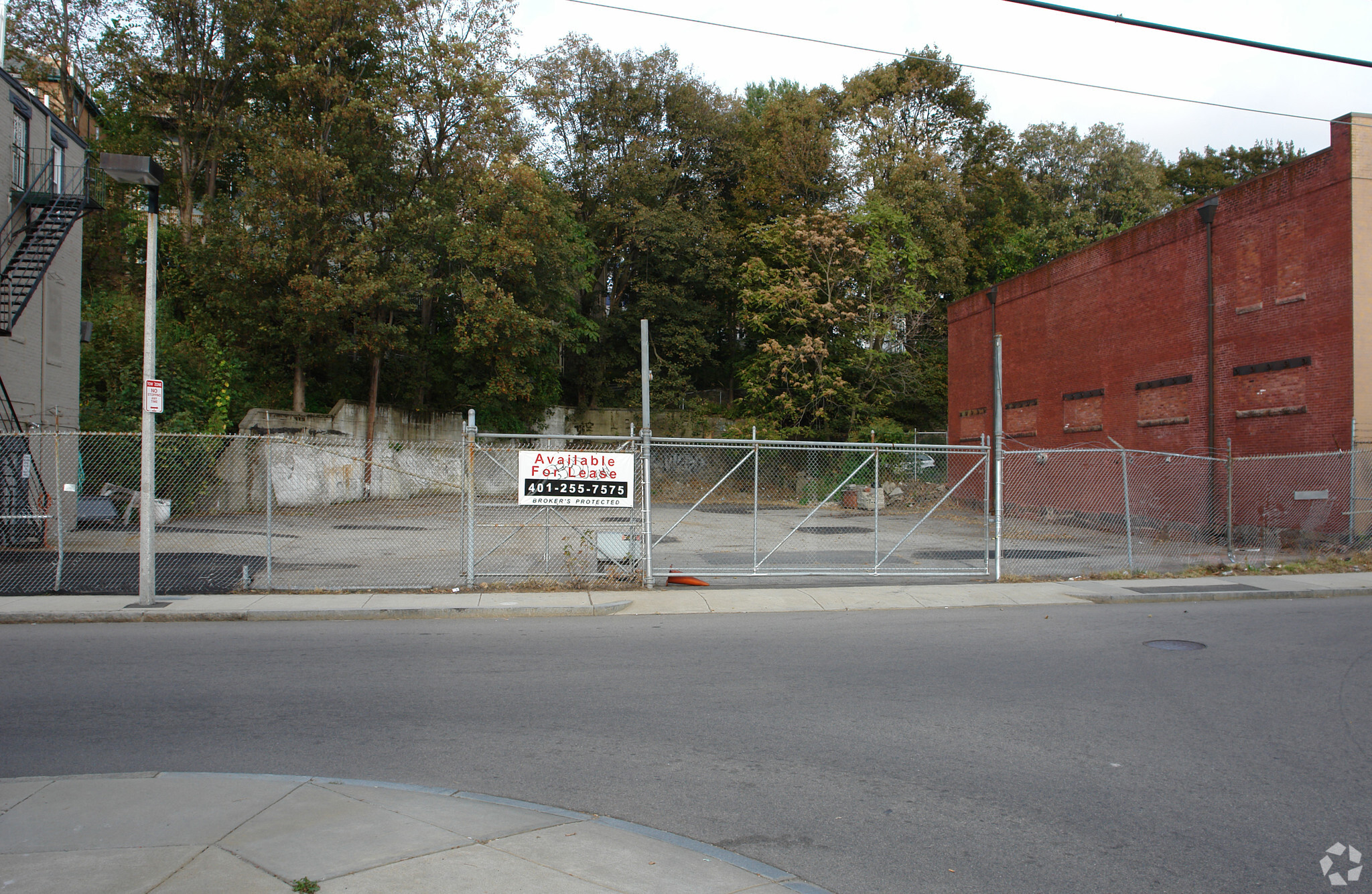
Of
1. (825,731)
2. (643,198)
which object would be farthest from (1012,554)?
(643,198)

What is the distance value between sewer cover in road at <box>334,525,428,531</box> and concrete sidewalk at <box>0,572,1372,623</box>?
32.3ft

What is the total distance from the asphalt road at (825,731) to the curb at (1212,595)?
2793 millimetres

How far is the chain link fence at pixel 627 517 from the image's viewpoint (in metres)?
13.8

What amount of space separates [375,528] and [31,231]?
10.1 meters

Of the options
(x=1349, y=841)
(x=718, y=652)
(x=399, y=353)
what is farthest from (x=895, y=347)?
(x=1349, y=841)

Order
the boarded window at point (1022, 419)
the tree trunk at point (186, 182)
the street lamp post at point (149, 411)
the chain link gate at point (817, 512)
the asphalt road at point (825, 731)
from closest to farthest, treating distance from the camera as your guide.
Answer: the asphalt road at point (825, 731), the street lamp post at point (149, 411), the chain link gate at point (817, 512), the boarded window at point (1022, 419), the tree trunk at point (186, 182)

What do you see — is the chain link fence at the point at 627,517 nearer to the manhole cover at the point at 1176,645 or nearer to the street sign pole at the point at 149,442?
the street sign pole at the point at 149,442

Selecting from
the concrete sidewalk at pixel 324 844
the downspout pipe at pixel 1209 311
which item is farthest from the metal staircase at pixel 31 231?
the downspout pipe at pixel 1209 311

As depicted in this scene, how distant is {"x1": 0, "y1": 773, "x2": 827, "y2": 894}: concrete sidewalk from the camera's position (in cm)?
384

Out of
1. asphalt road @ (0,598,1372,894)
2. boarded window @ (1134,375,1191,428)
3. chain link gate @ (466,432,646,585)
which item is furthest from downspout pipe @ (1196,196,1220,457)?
chain link gate @ (466,432,646,585)

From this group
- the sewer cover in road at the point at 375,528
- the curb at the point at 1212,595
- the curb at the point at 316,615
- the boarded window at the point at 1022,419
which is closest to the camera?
the curb at the point at 316,615

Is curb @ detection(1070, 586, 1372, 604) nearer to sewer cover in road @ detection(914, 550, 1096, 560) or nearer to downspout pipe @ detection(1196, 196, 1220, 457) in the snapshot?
sewer cover in road @ detection(914, 550, 1096, 560)

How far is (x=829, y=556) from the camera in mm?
17938

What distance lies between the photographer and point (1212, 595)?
13.5 m
